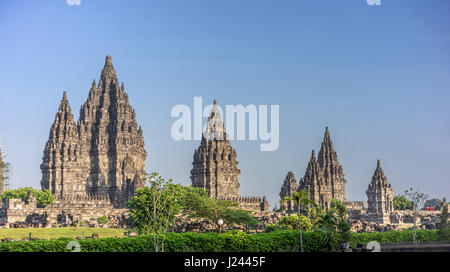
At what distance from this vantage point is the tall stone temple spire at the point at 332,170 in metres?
142

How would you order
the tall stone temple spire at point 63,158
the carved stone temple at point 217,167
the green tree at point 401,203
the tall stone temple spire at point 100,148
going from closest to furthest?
the tall stone temple spire at point 63,158, the tall stone temple spire at point 100,148, the carved stone temple at point 217,167, the green tree at point 401,203

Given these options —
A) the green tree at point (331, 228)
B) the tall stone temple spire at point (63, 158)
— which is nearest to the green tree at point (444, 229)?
the green tree at point (331, 228)

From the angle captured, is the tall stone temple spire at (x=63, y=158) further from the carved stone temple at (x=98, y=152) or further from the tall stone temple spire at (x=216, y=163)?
the tall stone temple spire at (x=216, y=163)

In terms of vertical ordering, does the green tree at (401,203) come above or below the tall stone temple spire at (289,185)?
below

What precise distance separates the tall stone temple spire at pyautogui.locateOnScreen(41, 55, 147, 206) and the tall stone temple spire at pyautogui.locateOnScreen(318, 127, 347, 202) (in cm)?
4378

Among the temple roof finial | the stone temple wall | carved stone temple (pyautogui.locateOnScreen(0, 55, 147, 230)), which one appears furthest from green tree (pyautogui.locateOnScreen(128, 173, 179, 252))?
the temple roof finial

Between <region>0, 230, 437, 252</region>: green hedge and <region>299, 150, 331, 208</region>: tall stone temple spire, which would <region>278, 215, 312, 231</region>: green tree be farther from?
<region>299, 150, 331, 208</region>: tall stone temple spire

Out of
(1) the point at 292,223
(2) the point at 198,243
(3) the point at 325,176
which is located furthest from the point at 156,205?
(3) the point at 325,176

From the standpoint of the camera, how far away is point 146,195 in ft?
161

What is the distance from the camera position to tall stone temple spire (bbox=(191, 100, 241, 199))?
122188 millimetres

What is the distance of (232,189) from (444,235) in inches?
2834

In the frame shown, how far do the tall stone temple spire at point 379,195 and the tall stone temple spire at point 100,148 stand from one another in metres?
50.5
